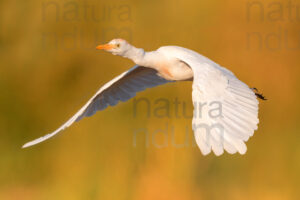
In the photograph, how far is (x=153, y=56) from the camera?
17.5 ft

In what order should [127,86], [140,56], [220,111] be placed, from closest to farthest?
[220,111] → [140,56] → [127,86]

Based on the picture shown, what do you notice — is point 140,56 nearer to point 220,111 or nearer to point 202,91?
point 202,91

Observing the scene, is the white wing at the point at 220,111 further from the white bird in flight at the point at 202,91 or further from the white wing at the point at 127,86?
the white wing at the point at 127,86

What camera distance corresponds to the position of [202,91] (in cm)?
446

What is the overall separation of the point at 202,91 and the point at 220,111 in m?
0.18

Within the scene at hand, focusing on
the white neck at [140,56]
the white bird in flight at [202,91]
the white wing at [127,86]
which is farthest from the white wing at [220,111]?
the white wing at [127,86]

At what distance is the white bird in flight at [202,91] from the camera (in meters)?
4.17

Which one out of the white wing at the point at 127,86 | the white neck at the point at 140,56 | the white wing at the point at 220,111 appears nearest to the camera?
the white wing at the point at 220,111

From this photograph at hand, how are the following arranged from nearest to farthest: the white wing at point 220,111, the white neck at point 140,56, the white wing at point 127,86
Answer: the white wing at point 220,111 → the white neck at point 140,56 → the white wing at point 127,86

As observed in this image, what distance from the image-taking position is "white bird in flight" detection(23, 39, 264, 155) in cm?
417

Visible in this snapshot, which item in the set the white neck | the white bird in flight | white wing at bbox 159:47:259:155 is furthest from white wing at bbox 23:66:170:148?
white wing at bbox 159:47:259:155

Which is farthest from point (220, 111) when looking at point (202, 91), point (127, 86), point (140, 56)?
point (127, 86)

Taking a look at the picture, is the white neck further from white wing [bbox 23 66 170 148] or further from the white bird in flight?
white wing [bbox 23 66 170 148]

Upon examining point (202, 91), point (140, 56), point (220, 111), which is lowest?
point (220, 111)
